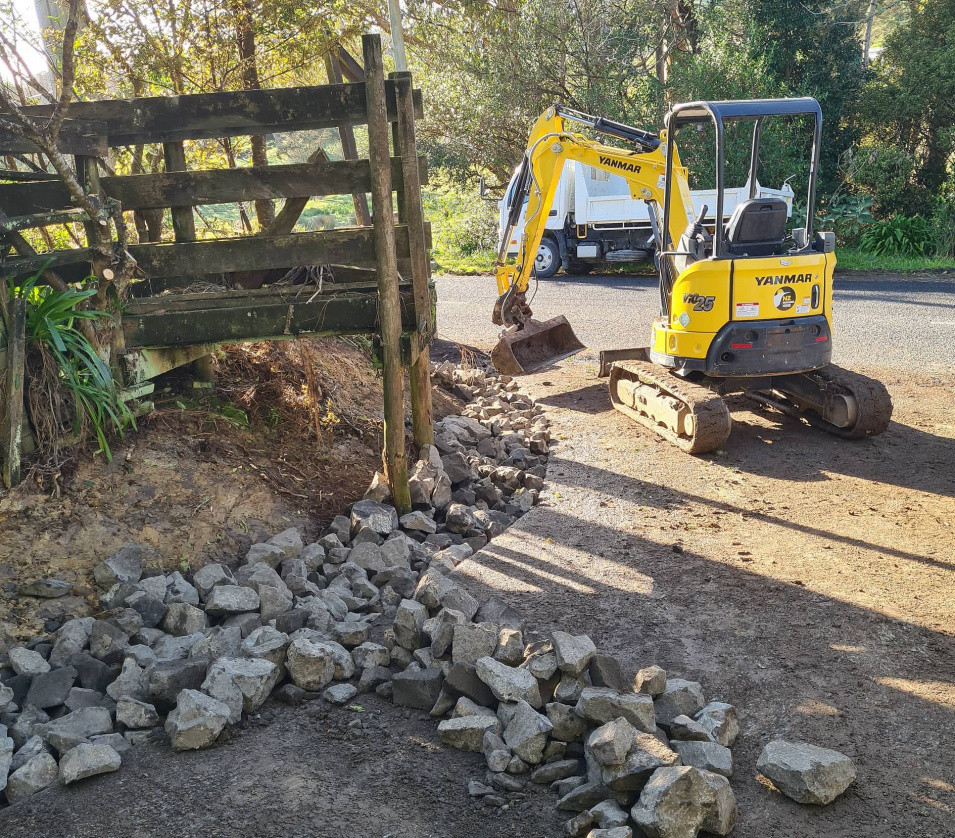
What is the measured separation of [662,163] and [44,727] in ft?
23.2

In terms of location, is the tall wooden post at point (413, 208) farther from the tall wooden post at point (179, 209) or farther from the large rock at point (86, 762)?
the large rock at point (86, 762)

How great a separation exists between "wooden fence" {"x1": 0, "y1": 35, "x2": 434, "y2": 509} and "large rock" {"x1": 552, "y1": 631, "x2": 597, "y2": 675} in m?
2.28

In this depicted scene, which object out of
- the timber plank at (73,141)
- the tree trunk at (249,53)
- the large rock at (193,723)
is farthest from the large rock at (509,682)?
the tree trunk at (249,53)

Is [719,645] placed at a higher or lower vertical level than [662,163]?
lower

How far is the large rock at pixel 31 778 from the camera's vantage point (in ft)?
11.2

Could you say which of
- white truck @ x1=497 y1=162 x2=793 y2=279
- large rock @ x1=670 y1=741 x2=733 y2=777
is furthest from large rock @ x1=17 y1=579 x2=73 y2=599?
white truck @ x1=497 y1=162 x2=793 y2=279

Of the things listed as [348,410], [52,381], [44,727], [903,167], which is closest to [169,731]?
[44,727]

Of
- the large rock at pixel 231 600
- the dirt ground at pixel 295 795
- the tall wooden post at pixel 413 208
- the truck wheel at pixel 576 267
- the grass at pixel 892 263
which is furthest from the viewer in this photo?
the truck wheel at pixel 576 267

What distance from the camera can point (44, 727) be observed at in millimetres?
3664

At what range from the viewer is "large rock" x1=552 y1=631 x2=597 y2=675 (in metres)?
3.79

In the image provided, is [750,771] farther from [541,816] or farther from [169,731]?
[169,731]

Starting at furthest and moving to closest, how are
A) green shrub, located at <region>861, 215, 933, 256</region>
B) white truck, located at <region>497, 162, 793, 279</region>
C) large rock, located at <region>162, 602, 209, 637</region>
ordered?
green shrub, located at <region>861, 215, 933, 256</region>, white truck, located at <region>497, 162, 793, 279</region>, large rock, located at <region>162, 602, 209, 637</region>

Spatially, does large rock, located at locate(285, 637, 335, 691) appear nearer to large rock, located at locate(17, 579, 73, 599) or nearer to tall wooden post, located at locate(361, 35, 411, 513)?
large rock, located at locate(17, 579, 73, 599)

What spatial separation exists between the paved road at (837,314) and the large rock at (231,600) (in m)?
7.40
